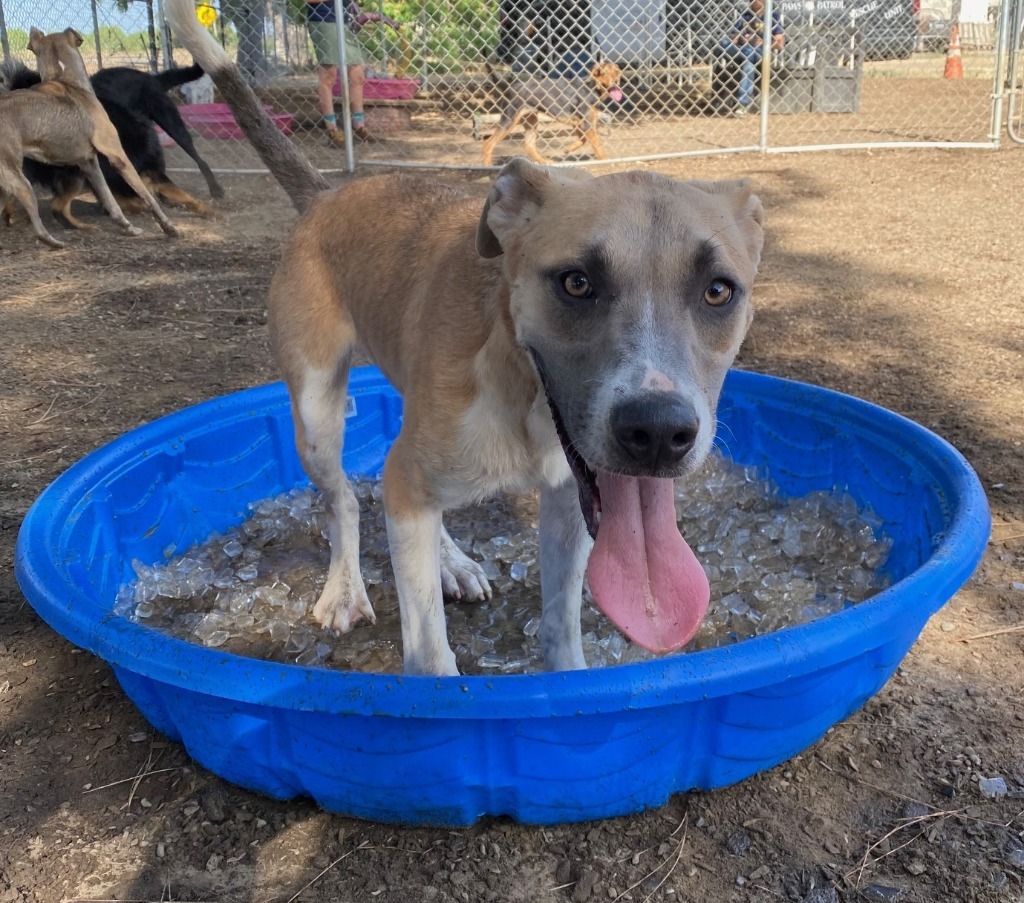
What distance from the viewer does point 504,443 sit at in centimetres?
275

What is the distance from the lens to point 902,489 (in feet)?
12.8

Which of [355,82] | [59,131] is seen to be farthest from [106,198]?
[355,82]

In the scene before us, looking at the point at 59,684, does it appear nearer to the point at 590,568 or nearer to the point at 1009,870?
the point at 590,568

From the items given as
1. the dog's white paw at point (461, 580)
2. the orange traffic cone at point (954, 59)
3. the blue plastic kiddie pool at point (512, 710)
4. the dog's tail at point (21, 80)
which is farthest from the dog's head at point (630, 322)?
the orange traffic cone at point (954, 59)

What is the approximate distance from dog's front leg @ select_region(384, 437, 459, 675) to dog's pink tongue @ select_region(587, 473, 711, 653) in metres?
0.55

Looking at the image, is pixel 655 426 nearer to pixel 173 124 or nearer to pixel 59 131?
pixel 59 131

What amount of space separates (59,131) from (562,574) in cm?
763

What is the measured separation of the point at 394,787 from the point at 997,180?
399 inches

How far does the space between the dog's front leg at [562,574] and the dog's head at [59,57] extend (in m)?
7.89

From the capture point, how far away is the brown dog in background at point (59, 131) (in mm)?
8586

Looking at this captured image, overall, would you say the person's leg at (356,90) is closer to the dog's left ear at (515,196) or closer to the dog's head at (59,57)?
the dog's head at (59,57)

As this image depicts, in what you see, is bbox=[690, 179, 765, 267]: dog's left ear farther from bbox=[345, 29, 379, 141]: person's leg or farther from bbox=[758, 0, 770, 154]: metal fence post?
bbox=[345, 29, 379, 141]: person's leg

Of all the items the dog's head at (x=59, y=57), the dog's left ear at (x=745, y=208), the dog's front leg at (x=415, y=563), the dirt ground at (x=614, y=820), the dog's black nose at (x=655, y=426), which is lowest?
the dirt ground at (x=614, y=820)

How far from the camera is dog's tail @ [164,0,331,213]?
3.94 metres
